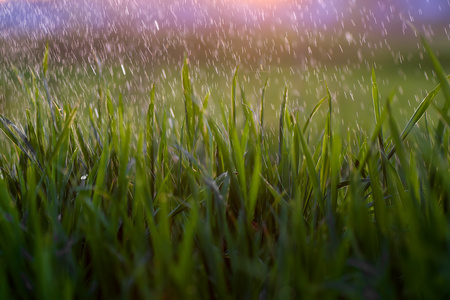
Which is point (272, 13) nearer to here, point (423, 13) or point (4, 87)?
point (423, 13)

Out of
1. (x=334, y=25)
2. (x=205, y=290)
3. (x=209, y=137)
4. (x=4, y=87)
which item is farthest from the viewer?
(x=334, y=25)

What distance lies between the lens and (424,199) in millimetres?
661

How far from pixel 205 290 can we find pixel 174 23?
1248 centimetres

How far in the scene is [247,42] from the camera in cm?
1095

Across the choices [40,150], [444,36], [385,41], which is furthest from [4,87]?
[444,36]

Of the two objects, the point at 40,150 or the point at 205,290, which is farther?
the point at 40,150

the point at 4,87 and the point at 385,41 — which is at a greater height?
the point at 4,87

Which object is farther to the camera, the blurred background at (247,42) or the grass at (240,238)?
the blurred background at (247,42)

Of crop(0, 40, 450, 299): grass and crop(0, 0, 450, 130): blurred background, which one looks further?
crop(0, 0, 450, 130): blurred background

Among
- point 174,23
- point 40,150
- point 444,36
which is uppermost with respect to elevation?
point 174,23

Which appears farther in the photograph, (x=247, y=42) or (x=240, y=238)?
(x=247, y=42)

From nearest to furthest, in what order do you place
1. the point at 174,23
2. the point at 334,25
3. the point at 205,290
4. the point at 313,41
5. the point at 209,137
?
the point at 205,290, the point at 209,137, the point at 313,41, the point at 174,23, the point at 334,25

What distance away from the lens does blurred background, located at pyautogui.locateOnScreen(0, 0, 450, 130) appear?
6.82 m

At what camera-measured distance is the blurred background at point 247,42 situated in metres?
6.82
